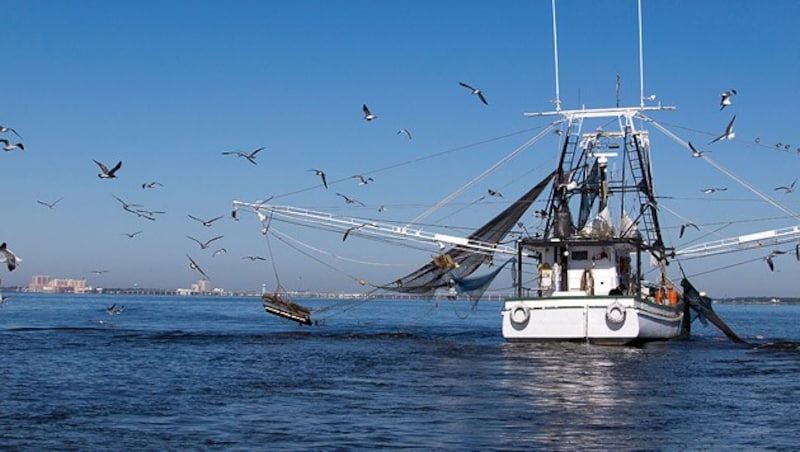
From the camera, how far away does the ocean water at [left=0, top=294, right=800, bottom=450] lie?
19203 millimetres

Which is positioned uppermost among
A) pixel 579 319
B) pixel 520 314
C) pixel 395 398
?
pixel 520 314

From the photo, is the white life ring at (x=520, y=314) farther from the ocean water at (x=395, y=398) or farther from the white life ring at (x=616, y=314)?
the white life ring at (x=616, y=314)

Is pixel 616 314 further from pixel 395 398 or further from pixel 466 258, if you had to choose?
pixel 395 398

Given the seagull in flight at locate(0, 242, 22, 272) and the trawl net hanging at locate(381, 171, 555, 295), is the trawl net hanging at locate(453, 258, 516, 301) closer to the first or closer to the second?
the trawl net hanging at locate(381, 171, 555, 295)

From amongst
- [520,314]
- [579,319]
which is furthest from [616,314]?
[520,314]

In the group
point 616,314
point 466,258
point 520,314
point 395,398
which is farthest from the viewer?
point 466,258

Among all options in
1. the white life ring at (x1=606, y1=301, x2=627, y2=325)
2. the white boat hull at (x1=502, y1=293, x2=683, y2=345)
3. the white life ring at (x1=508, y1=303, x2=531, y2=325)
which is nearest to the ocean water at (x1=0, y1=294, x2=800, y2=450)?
the white boat hull at (x1=502, y1=293, x2=683, y2=345)

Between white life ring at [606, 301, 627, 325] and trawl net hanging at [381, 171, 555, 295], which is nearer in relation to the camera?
white life ring at [606, 301, 627, 325]

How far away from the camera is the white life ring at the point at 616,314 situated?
42.3 meters

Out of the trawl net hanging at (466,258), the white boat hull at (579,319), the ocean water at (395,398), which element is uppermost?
the trawl net hanging at (466,258)

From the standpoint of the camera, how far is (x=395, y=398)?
25.3 meters

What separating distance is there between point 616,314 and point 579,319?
1603 millimetres

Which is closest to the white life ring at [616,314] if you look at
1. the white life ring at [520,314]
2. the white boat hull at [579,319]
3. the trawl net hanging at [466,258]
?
the white boat hull at [579,319]

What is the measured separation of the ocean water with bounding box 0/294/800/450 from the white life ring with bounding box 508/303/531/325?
1.22 m
